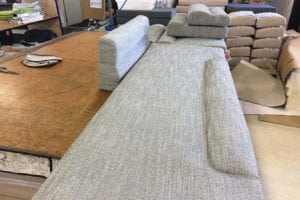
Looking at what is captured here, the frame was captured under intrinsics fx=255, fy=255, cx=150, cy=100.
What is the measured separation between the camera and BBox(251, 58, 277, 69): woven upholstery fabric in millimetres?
3354

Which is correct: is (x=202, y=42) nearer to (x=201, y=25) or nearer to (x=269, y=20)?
(x=201, y=25)

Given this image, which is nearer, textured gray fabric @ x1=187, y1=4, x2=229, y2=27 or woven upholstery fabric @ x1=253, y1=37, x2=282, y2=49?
textured gray fabric @ x1=187, y1=4, x2=229, y2=27

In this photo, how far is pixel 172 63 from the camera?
61.9 inches

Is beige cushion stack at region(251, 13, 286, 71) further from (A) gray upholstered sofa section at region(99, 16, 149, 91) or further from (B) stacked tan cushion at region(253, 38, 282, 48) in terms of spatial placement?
(A) gray upholstered sofa section at region(99, 16, 149, 91)

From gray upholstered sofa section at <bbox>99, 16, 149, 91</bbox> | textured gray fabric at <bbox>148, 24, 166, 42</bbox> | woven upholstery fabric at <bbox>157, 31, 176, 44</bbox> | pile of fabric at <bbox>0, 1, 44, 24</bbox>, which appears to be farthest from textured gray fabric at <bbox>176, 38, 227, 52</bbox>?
pile of fabric at <bbox>0, 1, 44, 24</bbox>

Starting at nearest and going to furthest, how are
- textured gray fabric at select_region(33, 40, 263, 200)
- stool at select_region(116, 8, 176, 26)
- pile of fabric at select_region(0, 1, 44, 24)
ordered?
textured gray fabric at select_region(33, 40, 263, 200) < pile of fabric at select_region(0, 1, 44, 24) < stool at select_region(116, 8, 176, 26)

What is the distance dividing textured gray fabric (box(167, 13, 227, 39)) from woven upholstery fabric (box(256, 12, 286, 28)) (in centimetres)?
129

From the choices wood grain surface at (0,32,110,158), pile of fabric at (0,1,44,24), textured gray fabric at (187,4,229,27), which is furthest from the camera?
pile of fabric at (0,1,44,24)

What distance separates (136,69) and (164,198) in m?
0.93

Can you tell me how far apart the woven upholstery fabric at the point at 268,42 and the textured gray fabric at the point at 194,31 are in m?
1.34

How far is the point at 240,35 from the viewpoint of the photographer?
10.8ft

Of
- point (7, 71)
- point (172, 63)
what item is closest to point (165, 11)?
point (172, 63)

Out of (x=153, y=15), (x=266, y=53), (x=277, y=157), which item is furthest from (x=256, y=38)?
(x=277, y=157)

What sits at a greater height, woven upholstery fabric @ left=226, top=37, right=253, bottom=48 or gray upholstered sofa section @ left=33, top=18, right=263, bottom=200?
gray upholstered sofa section @ left=33, top=18, right=263, bottom=200
